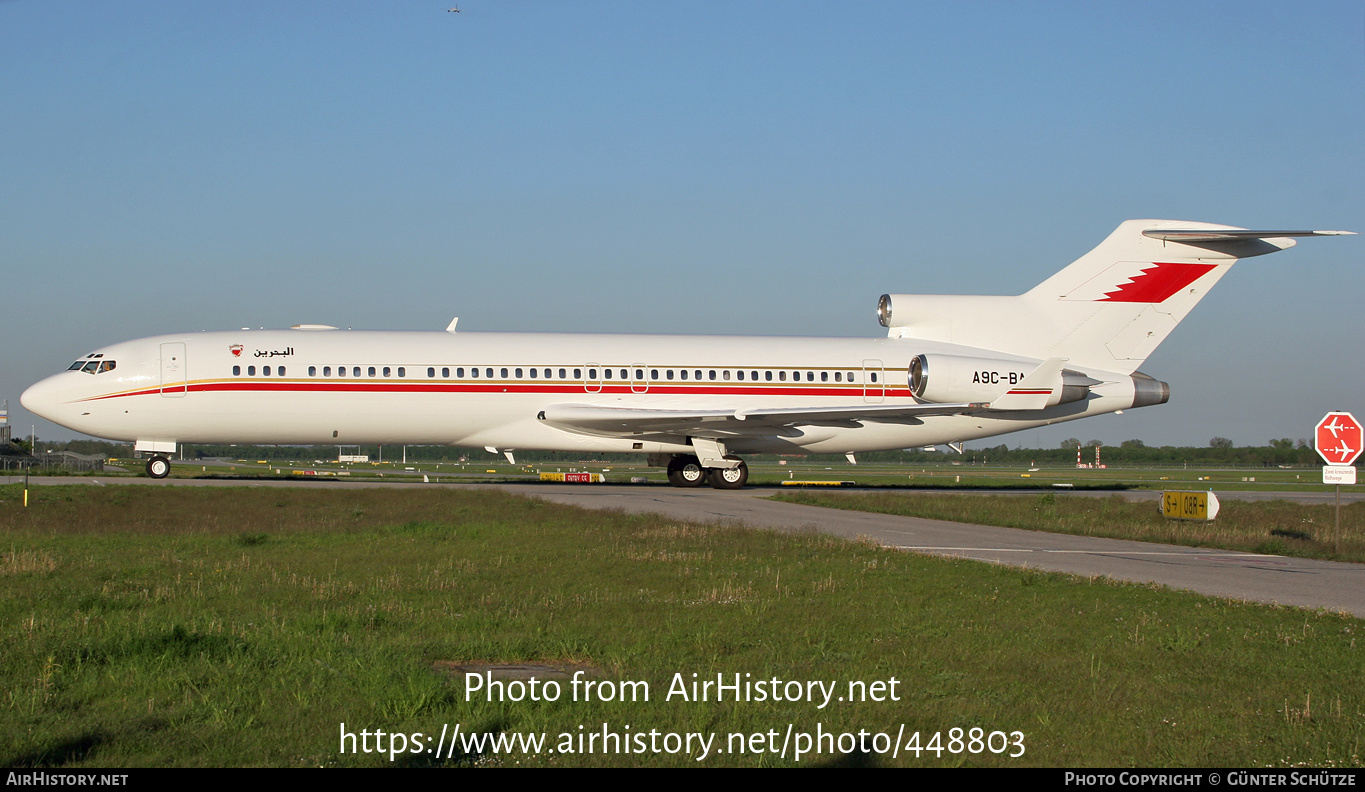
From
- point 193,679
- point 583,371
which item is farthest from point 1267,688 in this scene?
point 583,371

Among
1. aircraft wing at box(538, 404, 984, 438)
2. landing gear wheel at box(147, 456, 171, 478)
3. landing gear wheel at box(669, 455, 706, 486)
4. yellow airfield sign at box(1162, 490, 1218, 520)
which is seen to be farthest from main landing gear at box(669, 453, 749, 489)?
landing gear wheel at box(147, 456, 171, 478)

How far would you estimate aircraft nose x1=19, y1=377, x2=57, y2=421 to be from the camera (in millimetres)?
29969

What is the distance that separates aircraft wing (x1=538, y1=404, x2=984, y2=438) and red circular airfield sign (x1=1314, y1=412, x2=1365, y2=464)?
13.2 metres

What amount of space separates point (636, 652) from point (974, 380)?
1005 inches

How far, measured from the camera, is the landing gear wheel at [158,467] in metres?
31.3

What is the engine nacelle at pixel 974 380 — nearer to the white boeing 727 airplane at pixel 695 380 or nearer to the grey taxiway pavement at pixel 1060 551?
the white boeing 727 airplane at pixel 695 380

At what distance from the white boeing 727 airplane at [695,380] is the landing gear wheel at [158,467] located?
0.06m

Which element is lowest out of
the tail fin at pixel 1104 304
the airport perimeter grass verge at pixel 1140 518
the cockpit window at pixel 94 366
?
the airport perimeter grass verge at pixel 1140 518

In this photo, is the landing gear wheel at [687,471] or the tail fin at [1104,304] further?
the landing gear wheel at [687,471]

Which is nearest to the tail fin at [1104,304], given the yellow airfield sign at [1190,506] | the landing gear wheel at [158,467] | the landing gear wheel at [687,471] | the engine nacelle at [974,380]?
the engine nacelle at [974,380]

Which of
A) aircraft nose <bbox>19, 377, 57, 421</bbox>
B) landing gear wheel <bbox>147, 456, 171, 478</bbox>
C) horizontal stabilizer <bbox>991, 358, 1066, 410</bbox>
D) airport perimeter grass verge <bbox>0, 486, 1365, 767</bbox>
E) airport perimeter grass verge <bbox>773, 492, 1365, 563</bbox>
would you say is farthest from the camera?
horizontal stabilizer <bbox>991, 358, 1066, 410</bbox>

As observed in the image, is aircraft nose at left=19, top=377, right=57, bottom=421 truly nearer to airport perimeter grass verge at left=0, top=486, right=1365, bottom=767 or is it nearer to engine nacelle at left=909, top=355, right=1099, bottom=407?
airport perimeter grass verge at left=0, top=486, right=1365, bottom=767

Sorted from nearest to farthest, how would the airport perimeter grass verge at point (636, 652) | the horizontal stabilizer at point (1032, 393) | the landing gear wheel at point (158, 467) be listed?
the airport perimeter grass verge at point (636, 652) → the landing gear wheel at point (158, 467) → the horizontal stabilizer at point (1032, 393)

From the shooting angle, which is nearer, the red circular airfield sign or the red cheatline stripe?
the red circular airfield sign
